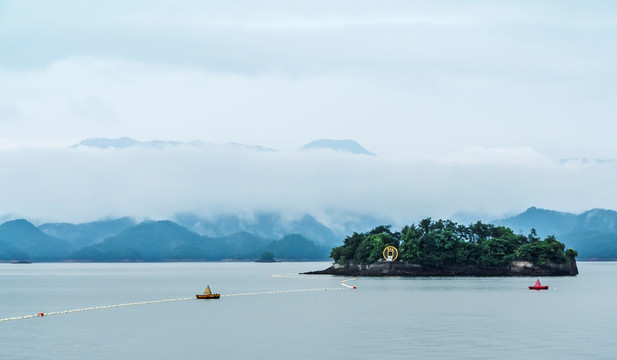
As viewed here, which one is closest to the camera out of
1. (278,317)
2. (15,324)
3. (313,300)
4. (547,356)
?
(547,356)

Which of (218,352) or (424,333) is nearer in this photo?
(218,352)

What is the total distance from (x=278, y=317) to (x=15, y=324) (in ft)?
111

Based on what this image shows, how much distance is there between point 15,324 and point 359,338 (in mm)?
46473

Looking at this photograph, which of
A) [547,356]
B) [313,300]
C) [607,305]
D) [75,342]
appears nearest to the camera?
[547,356]

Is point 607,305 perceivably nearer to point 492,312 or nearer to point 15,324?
point 492,312

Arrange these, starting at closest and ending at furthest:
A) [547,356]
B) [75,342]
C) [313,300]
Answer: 1. [547,356]
2. [75,342]
3. [313,300]

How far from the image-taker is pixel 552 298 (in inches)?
6156

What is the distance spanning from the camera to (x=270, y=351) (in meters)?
78.3

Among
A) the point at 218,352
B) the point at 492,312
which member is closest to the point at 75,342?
the point at 218,352

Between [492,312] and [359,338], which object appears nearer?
[359,338]

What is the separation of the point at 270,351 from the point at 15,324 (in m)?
44.4

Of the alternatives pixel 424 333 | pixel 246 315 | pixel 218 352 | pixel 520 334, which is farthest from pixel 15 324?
pixel 520 334

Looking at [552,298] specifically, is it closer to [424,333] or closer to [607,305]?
[607,305]

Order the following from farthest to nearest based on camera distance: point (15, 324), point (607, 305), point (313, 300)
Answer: point (313, 300)
point (607, 305)
point (15, 324)
